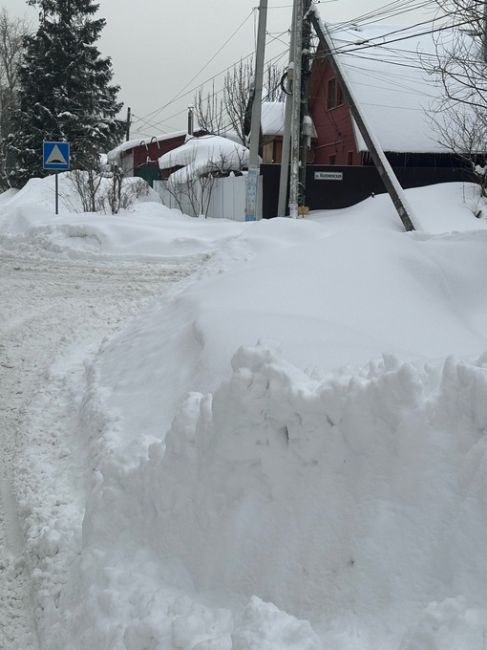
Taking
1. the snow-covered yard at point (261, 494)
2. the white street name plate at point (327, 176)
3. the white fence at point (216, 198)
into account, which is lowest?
the snow-covered yard at point (261, 494)

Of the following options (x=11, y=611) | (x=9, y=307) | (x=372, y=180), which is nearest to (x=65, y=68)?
(x=372, y=180)

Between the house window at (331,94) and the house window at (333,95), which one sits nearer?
the house window at (333,95)

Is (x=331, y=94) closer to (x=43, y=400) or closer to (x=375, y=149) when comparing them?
(x=375, y=149)

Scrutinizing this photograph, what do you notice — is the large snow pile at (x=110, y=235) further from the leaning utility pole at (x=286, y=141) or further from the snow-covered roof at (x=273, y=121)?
the snow-covered roof at (x=273, y=121)

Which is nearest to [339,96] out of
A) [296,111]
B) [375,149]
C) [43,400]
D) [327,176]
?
[327,176]

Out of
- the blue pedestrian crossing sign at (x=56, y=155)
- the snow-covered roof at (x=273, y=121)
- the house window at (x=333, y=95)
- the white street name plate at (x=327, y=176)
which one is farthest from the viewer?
the snow-covered roof at (x=273, y=121)

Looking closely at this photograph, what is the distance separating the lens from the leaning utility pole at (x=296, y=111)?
1734 cm

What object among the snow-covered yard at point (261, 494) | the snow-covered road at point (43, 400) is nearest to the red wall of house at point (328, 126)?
the snow-covered road at point (43, 400)

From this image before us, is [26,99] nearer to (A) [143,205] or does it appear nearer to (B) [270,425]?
(A) [143,205]

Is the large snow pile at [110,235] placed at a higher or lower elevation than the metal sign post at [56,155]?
lower

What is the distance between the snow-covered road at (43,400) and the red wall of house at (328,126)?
1377cm

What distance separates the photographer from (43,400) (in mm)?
5816

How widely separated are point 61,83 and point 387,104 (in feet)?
52.0

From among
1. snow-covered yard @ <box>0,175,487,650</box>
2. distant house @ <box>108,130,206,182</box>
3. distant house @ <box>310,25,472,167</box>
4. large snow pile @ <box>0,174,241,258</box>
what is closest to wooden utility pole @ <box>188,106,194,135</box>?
distant house @ <box>108,130,206,182</box>
